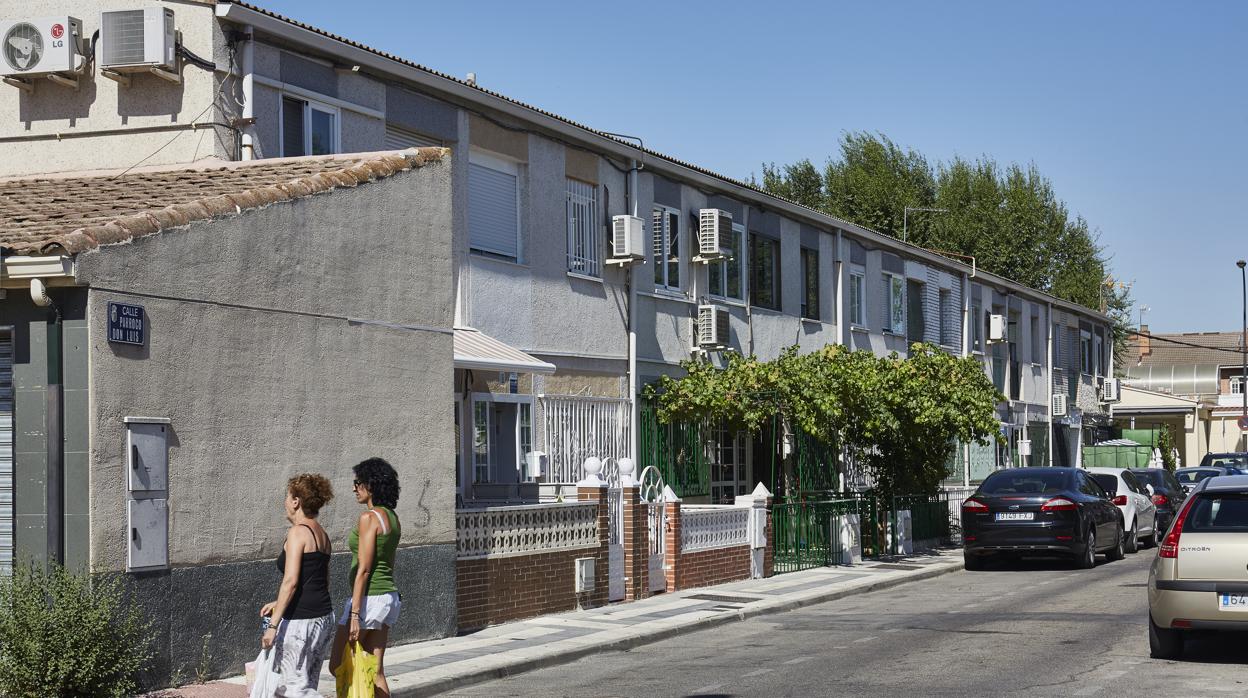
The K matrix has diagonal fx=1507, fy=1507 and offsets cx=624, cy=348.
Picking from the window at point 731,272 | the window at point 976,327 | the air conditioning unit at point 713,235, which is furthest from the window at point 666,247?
the window at point 976,327

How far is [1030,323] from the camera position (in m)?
43.1

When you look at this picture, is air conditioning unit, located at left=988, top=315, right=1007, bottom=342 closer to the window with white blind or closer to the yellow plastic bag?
the window with white blind

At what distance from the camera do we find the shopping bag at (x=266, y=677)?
26.9ft

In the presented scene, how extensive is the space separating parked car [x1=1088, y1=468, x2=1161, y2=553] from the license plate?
14597mm

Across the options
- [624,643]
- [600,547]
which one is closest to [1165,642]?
[624,643]

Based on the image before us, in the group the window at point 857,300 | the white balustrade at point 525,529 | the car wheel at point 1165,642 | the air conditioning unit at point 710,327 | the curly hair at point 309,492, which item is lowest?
the car wheel at point 1165,642

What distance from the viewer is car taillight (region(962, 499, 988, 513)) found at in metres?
22.5

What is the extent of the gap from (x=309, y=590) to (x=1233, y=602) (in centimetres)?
698

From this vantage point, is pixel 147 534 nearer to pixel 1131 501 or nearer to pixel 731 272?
pixel 731 272

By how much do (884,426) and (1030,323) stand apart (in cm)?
2132

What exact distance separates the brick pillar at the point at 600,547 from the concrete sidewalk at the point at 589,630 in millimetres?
173

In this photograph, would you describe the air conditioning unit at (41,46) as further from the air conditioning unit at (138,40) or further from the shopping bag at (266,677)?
the shopping bag at (266,677)

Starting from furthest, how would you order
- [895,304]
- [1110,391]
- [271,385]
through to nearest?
1. [1110,391]
2. [895,304]
3. [271,385]

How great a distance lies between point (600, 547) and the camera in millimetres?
16562
